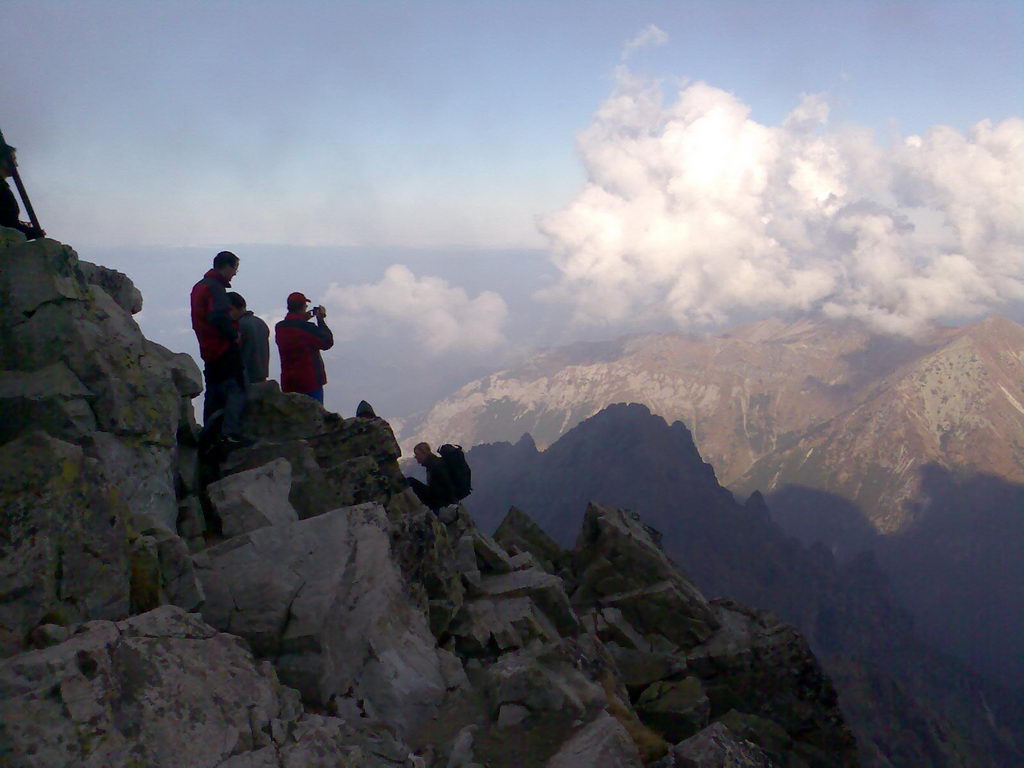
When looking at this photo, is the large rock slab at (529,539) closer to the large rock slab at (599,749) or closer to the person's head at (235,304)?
the person's head at (235,304)

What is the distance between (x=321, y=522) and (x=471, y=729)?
19.6 feet

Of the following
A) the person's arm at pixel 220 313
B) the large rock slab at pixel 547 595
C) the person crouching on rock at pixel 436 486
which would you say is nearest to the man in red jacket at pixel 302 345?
the person's arm at pixel 220 313

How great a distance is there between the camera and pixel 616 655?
23.0m

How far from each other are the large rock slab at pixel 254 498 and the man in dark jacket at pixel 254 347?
433 cm

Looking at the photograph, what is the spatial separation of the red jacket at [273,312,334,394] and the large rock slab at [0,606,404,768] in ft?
39.1

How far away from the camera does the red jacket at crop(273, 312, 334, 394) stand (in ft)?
70.3

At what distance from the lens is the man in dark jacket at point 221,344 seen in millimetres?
17703

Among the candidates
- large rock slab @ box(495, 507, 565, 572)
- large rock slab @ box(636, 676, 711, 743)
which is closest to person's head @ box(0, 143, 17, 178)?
large rock slab @ box(636, 676, 711, 743)

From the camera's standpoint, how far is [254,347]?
2025cm

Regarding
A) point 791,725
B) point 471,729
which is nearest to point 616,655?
point 791,725

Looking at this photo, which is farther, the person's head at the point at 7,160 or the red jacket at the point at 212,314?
the red jacket at the point at 212,314

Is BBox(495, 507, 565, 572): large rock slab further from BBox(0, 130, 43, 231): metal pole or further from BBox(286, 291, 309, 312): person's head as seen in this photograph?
BBox(0, 130, 43, 231): metal pole

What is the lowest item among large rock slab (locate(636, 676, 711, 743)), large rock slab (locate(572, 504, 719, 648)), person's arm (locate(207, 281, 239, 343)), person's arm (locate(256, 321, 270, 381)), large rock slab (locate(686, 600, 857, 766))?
large rock slab (locate(686, 600, 857, 766))

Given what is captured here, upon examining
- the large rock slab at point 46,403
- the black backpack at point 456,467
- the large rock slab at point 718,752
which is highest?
the large rock slab at point 46,403
